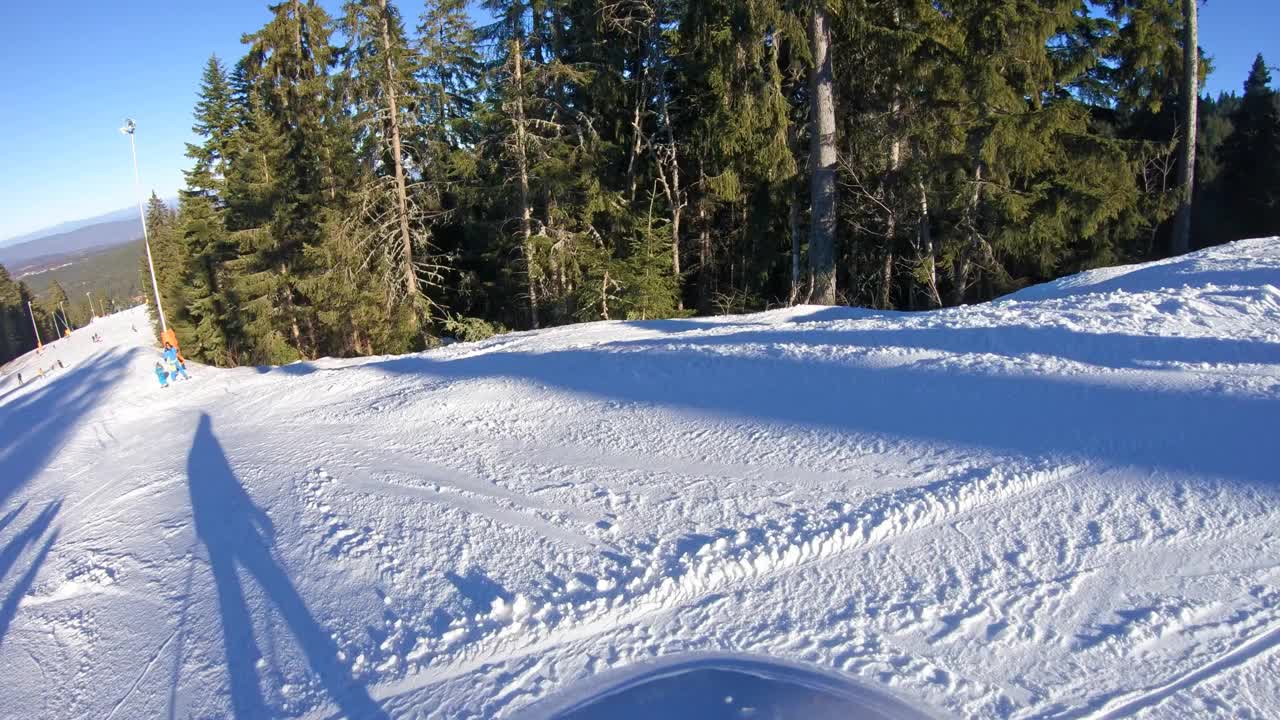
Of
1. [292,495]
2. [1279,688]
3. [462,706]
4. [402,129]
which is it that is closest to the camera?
[1279,688]

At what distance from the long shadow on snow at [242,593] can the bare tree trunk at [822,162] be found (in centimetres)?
1151

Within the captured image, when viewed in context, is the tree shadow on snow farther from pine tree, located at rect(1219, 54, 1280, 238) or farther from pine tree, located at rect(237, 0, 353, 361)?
pine tree, located at rect(1219, 54, 1280, 238)

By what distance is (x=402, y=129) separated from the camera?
1931 cm

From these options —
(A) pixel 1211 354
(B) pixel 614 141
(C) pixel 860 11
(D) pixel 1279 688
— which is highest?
(C) pixel 860 11

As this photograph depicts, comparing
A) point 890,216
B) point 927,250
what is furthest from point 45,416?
point 927,250

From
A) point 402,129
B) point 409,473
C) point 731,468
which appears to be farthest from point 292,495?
point 402,129

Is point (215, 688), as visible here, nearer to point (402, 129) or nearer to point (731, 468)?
point (731, 468)

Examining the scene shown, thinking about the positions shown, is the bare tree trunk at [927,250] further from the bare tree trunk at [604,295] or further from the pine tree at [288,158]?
the pine tree at [288,158]

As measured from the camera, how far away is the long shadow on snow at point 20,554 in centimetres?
430

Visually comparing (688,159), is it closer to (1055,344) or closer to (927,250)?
(927,250)

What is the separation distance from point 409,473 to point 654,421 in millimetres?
2082

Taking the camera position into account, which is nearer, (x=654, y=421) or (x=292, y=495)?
(x=292, y=495)

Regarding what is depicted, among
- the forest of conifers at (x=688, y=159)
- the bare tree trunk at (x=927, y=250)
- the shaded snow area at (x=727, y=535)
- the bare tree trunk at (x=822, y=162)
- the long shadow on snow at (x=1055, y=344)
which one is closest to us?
the shaded snow area at (x=727, y=535)

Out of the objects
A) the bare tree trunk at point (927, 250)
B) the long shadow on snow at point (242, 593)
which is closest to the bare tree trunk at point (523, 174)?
the bare tree trunk at point (927, 250)
